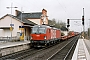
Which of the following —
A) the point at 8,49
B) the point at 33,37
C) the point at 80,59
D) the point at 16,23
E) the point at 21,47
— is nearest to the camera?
the point at 80,59

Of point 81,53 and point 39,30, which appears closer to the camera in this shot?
point 81,53

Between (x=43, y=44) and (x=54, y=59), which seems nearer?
(x=54, y=59)

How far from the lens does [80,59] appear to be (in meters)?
15.5

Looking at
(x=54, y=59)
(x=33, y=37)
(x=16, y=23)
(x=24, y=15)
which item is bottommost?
(x=54, y=59)

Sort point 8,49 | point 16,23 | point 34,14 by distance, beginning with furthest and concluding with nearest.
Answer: point 34,14, point 16,23, point 8,49

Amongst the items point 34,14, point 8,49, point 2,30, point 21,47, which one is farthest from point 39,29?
point 34,14

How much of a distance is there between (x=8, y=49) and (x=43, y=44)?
779cm

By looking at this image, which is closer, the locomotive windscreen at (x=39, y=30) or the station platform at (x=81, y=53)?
the station platform at (x=81, y=53)

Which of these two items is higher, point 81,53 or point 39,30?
point 39,30

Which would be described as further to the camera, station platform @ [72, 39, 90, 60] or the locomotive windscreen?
the locomotive windscreen

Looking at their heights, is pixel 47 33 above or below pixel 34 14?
below

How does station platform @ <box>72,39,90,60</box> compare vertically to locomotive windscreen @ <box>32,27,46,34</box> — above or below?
below

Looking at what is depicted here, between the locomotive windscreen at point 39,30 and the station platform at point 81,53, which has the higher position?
the locomotive windscreen at point 39,30

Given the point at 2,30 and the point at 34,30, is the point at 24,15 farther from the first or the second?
the point at 34,30
